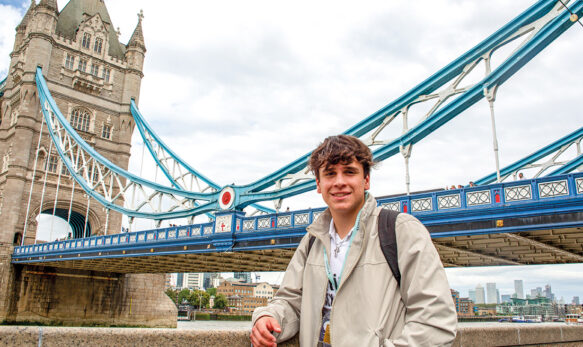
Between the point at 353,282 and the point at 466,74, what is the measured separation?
39.5 feet

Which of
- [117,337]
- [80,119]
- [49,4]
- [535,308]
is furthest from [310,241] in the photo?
[535,308]

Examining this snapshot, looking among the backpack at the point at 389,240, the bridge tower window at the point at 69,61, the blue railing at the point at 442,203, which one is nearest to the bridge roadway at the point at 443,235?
the blue railing at the point at 442,203

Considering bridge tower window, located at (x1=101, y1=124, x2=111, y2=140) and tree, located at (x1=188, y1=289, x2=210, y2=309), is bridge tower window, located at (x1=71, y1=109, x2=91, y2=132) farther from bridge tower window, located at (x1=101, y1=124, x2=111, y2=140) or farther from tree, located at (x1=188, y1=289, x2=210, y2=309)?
tree, located at (x1=188, y1=289, x2=210, y2=309)

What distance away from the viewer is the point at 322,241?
2049 millimetres

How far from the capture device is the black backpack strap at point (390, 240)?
1.78 meters

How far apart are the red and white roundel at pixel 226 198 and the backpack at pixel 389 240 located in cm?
1575

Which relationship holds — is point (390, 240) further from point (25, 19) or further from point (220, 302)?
point (220, 302)

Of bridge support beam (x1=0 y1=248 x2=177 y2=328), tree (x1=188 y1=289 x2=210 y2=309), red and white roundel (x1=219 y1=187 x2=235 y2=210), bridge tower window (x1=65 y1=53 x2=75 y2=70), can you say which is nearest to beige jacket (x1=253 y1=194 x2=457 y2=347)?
red and white roundel (x1=219 y1=187 x2=235 y2=210)

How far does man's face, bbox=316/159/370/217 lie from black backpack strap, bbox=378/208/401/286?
178mm

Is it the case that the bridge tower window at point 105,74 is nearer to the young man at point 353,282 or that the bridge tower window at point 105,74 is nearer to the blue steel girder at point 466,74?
the blue steel girder at point 466,74

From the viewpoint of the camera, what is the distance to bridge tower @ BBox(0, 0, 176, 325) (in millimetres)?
27859

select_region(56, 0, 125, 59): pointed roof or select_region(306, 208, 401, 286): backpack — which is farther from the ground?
select_region(56, 0, 125, 59): pointed roof

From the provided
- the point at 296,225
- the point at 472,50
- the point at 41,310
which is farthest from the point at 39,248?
the point at 472,50

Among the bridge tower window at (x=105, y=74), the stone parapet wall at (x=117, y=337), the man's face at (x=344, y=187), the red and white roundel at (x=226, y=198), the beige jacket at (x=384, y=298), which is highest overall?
the bridge tower window at (x=105, y=74)
